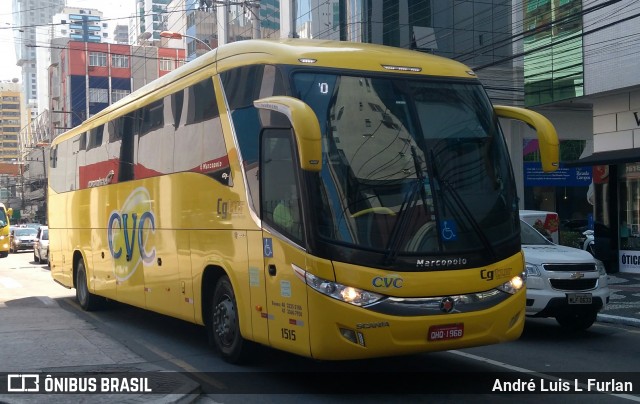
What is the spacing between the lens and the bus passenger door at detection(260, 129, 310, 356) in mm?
7871

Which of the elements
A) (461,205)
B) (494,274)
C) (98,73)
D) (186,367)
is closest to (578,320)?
(494,274)

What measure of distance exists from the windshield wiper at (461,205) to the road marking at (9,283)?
665 inches

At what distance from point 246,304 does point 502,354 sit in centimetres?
371

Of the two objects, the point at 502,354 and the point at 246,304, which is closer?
the point at 246,304

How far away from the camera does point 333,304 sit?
7.52 metres

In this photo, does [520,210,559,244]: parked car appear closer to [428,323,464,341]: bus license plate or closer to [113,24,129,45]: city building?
[428,323,464,341]: bus license plate

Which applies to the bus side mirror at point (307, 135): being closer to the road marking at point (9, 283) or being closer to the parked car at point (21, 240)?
the road marking at point (9, 283)

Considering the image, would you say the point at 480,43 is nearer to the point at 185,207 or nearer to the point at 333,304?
the point at 185,207

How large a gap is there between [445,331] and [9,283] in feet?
60.7

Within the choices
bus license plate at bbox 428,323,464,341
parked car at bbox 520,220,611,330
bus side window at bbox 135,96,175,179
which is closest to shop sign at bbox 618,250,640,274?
parked car at bbox 520,220,611,330

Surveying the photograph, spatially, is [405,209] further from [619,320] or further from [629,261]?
[629,261]

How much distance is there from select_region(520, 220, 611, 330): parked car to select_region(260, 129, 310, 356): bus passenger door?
512 centimetres

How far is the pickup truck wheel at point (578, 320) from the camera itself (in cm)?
1239

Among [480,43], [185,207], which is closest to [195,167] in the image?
[185,207]
